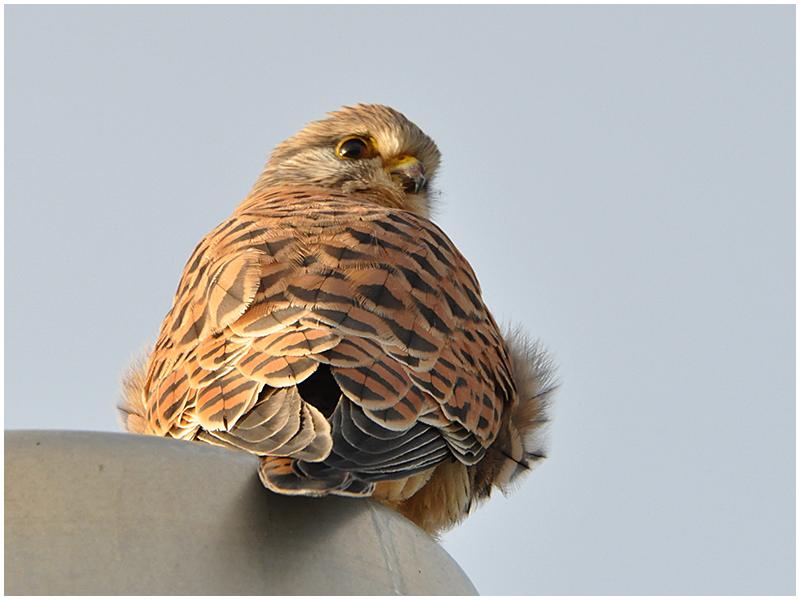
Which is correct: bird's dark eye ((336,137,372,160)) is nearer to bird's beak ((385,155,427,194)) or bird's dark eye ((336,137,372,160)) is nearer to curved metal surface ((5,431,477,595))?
bird's beak ((385,155,427,194))

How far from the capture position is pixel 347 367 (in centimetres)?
302

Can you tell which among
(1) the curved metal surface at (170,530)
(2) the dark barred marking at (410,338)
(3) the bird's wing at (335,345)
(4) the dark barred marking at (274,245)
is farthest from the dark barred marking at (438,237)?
(1) the curved metal surface at (170,530)

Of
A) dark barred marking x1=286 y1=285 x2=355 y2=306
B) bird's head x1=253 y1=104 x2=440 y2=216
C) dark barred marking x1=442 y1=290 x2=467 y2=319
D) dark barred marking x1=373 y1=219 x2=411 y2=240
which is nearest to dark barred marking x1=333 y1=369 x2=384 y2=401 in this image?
dark barred marking x1=286 y1=285 x2=355 y2=306

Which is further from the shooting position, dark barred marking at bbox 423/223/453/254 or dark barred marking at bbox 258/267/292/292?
dark barred marking at bbox 423/223/453/254

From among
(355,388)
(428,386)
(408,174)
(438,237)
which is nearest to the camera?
(355,388)

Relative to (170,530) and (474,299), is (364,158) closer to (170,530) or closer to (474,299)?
(474,299)

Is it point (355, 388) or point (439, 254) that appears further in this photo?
point (439, 254)

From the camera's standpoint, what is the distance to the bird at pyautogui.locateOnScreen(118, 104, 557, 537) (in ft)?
9.05

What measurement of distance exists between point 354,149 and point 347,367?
313 centimetres

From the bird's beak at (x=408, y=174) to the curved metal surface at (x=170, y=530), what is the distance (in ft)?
12.2

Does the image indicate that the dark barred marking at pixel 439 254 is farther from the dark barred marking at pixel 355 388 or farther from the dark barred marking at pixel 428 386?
the dark barred marking at pixel 355 388

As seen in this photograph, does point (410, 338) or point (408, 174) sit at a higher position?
point (408, 174)

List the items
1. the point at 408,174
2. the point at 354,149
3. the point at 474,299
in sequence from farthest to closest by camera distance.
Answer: the point at 354,149
the point at 408,174
the point at 474,299

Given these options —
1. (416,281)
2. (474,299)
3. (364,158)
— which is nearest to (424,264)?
(416,281)
